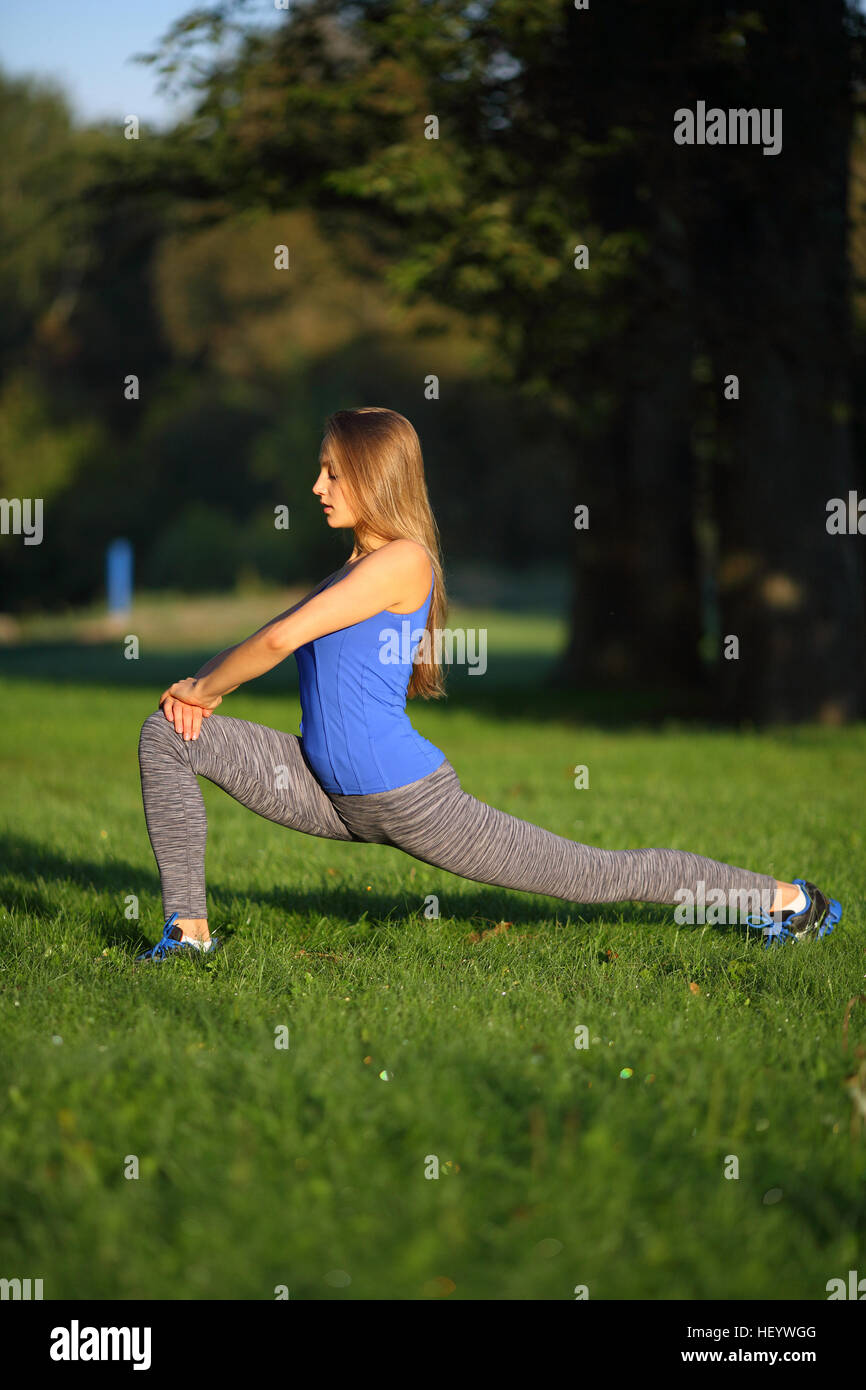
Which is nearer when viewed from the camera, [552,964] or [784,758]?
[552,964]

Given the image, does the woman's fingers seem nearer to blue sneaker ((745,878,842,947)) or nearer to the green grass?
the green grass

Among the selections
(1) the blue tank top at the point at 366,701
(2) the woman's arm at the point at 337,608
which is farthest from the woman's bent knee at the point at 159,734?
(1) the blue tank top at the point at 366,701

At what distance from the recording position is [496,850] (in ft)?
13.9

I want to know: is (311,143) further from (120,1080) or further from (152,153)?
(120,1080)

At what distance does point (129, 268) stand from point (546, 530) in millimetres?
16369

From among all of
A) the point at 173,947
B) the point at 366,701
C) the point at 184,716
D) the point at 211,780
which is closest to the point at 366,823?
the point at 366,701

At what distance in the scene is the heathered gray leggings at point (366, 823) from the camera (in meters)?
4.21

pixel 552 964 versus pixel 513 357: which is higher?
pixel 513 357

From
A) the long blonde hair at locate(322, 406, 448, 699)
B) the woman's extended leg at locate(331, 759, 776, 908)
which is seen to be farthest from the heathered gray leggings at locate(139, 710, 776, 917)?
the long blonde hair at locate(322, 406, 448, 699)

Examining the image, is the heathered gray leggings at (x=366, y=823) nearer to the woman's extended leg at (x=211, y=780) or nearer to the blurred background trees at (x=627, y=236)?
the woman's extended leg at (x=211, y=780)

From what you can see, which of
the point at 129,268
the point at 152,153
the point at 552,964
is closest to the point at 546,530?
the point at 129,268

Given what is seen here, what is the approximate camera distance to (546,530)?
47625 millimetres

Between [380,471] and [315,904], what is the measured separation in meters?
2.09

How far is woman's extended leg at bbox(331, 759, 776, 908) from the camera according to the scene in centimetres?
419
